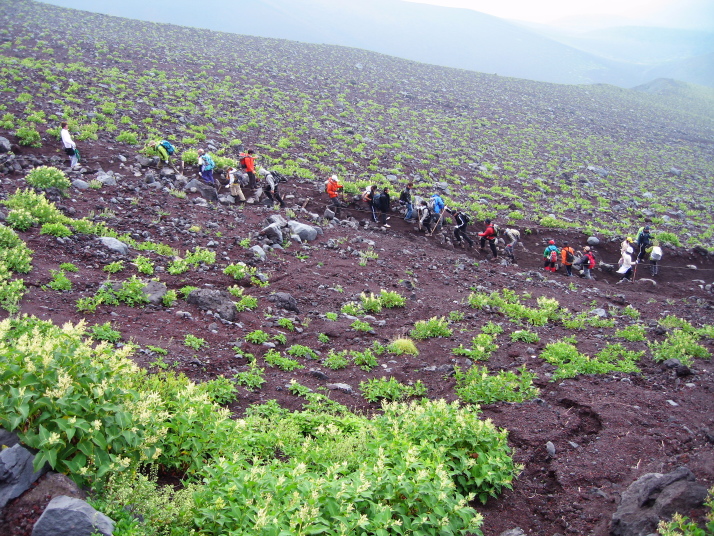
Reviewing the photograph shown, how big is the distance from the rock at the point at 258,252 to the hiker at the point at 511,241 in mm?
11052

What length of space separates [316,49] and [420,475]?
5784 cm

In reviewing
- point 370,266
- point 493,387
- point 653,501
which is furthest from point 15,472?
point 370,266

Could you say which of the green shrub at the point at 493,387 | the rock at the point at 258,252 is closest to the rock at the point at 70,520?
the green shrub at the point at 493,387

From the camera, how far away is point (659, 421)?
7.59m

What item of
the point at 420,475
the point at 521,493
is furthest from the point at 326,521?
the point at 521,493

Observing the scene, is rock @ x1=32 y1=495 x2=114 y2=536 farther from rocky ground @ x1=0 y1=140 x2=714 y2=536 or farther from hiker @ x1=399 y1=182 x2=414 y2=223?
hiker @ x1=399 y1=182 x2=414 y2=223

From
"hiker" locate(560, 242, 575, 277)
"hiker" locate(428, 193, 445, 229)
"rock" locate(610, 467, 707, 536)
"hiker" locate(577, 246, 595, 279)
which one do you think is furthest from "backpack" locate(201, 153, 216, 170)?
"rock" locate(610, 467, 707, 536)

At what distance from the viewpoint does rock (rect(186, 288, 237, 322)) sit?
1019 cm

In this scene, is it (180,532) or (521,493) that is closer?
(180,532)

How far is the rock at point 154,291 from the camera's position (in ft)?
32.3

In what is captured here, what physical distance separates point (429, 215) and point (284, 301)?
34.8ft

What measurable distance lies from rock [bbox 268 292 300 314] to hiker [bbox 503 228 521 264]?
11.4 meters

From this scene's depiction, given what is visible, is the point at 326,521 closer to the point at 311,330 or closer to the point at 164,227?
the point at 311,330

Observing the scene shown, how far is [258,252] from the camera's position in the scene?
44.6 feet
